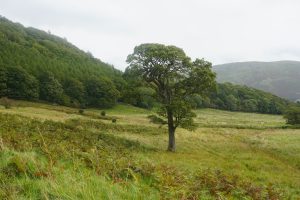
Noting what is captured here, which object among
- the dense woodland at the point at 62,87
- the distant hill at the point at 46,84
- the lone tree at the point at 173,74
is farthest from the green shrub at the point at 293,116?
the lone tree at the point at 173,74

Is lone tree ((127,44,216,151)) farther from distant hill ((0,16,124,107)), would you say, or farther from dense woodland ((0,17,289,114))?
distant hill ((0,16,124,107))

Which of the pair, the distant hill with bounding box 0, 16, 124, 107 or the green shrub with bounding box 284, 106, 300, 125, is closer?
the green shrub with bounding box 284, 106, 300, 125

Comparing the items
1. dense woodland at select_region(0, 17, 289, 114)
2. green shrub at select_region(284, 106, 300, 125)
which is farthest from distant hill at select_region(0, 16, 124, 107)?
green shrub at select_region(284, 106, 300, 125)

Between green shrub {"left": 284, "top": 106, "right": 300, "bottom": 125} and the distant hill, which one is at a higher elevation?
the distant hill

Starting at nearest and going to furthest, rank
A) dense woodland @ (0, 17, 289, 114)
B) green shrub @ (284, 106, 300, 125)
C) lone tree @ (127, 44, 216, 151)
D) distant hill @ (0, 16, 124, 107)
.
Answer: lone tree @ (127, 44, 216, 151)
green shrub @ (284, 106, 300, 125)
distant hill @ (0, 16, 124, 107)
dense woodland @ (0, 17, 289, 114)

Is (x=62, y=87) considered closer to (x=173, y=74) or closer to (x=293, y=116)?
(x=293, y=116)

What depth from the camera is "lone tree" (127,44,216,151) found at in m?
39.0

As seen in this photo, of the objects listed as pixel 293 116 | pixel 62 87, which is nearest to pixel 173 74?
pixel 293 116

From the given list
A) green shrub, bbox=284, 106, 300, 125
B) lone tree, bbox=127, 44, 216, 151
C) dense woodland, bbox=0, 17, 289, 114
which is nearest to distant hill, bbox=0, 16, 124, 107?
dense woodland, bbox=0, 17, 289, 114

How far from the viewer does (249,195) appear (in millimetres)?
11258

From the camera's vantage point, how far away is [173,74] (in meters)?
39.6

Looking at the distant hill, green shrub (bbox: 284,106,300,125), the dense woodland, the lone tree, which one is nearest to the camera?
the lone tree

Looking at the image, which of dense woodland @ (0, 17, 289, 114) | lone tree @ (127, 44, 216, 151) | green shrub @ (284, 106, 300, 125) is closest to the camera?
lone tree @ (127, 44, 216, 151)

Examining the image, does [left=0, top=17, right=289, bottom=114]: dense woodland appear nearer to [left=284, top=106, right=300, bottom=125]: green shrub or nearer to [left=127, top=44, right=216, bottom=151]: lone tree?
[left=127, top=44, right=216, bottom=151]: lone tree
